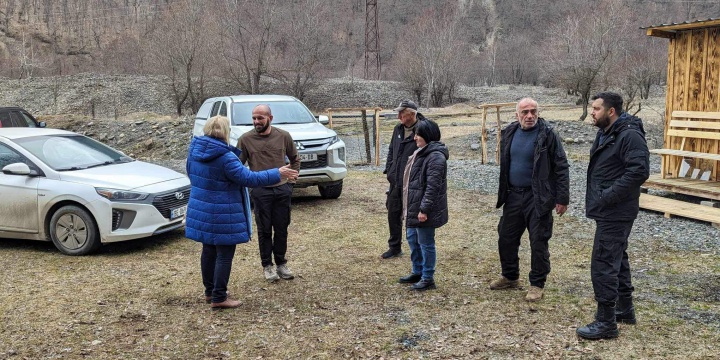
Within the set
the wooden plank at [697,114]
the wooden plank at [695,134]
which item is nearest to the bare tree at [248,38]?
the wooden plank at [697,114]

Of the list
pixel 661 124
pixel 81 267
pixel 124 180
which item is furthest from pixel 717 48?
pixel 661 124

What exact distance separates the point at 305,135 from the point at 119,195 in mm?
3403

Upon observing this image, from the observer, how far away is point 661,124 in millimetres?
22516

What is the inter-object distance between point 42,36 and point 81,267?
3098 inches

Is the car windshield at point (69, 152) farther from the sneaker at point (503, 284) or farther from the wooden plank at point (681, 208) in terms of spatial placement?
the wooden plank at point (681, 208)

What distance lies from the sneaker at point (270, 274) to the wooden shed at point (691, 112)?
598 cm

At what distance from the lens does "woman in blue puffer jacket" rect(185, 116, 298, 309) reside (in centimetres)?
448

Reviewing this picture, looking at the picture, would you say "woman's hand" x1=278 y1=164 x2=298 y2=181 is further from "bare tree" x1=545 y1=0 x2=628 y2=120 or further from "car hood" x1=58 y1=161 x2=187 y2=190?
"bare tree" x1=545 y1=0 x2=628 y2=120

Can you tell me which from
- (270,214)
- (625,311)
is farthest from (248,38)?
(625,311)

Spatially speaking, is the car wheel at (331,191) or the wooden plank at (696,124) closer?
the wooden plank at (696,124)

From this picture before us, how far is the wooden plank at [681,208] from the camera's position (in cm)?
779

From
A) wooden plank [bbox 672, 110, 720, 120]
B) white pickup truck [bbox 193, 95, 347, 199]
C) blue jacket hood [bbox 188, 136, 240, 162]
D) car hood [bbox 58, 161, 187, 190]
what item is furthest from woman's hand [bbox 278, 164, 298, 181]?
wooden plank [bbox 672, 110, 720, 120]

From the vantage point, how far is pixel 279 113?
10156 millimetres

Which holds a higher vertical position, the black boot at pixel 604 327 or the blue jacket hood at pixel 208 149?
the blue jacket hood at pixel 208 149
